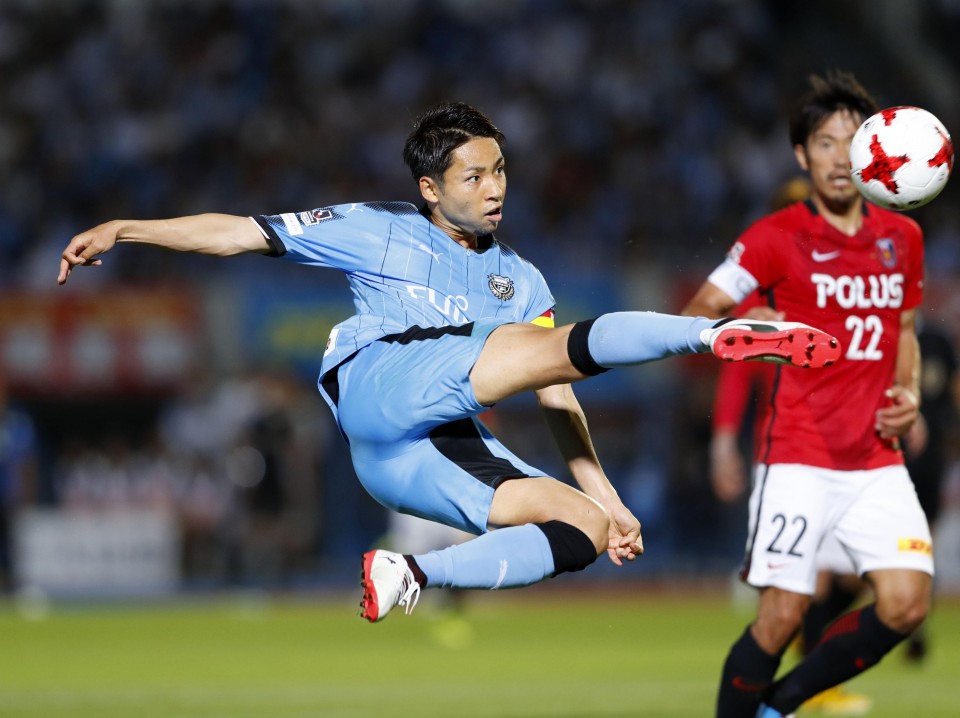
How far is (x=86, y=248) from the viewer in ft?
17.2

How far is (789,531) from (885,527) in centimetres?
38

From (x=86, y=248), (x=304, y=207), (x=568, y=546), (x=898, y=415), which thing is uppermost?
(x=304, y=207)

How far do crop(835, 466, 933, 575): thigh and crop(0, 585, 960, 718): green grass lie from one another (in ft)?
5.58

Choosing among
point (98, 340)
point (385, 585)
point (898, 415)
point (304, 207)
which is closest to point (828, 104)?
point (898, 415)

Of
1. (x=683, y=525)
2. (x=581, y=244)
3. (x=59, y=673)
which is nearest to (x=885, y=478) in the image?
(x=59, y=673)

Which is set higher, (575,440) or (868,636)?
(575,440)

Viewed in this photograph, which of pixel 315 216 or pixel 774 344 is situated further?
pixel 315 216

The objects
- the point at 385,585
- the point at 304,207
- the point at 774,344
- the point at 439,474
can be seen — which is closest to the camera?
the point at 774,344

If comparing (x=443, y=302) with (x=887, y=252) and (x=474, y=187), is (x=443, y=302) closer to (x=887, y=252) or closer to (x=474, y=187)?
(x=474, y=187)

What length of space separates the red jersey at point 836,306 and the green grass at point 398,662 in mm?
1896

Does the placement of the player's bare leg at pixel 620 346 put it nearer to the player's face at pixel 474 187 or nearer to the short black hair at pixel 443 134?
the player's face at pixel 474 187

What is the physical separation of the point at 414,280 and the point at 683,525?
36.0 ft

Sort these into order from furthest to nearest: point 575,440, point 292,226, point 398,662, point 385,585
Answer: point 398,662 → point 575,440 → point 292,226 → point 385,585

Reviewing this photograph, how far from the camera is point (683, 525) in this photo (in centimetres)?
1630
